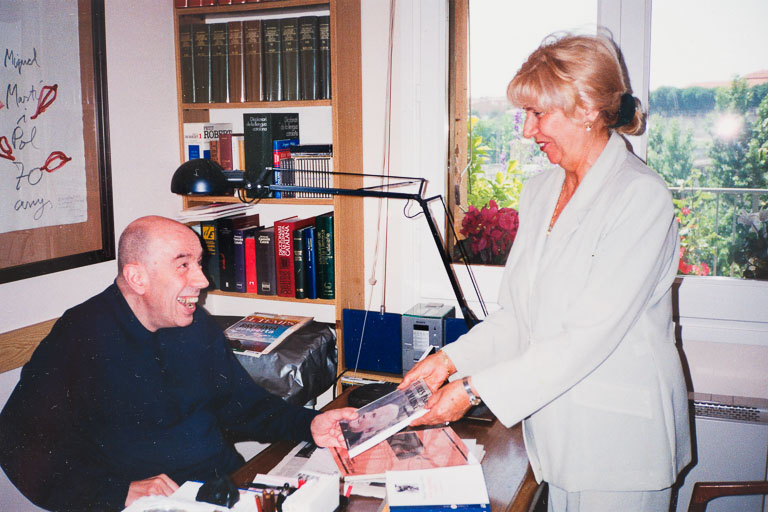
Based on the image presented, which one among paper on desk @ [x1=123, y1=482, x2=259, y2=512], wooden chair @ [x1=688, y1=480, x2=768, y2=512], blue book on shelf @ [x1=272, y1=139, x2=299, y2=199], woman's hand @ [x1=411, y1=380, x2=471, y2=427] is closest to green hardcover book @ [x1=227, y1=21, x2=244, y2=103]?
blue book on shelf @ [x1=272, y1=139, x2=299, y2=199]

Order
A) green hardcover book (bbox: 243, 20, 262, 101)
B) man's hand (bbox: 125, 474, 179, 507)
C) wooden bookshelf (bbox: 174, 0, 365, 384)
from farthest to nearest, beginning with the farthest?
green hardcover book (bbox: 243, 20, 262, 101) < wooden bookshelf (bbox: 174, 0, 365, 384) < man's hand (bbox: 125, 474, 179, 507)

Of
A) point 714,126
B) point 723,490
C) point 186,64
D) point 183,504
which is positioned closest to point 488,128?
point 714,126

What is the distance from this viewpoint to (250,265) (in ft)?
8.63

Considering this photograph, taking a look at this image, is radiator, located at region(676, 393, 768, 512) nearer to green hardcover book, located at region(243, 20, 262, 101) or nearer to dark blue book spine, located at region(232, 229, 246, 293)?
dark blue book spine, located at region(232, 229, 246, 293)

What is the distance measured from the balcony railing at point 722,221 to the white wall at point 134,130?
218 cm

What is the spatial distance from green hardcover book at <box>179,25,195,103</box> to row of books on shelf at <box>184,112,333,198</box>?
0.13 meters

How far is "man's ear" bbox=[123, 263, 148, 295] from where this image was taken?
1653mm

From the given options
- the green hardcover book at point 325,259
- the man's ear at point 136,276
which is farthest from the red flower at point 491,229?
the man's ear at point 136,276

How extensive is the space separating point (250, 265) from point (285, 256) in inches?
7.6

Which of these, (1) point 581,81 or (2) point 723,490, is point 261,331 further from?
(2) point 723,490

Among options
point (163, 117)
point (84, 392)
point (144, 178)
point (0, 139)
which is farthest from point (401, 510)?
point (163, 117)

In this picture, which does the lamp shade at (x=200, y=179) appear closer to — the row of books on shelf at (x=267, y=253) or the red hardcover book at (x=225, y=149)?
the row of books on shelf at (x=267, y=253)

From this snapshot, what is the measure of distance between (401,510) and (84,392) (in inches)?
34.2

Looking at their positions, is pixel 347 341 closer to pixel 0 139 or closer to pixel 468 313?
pixel 468 313
